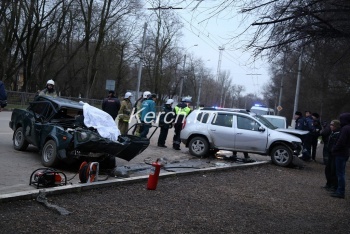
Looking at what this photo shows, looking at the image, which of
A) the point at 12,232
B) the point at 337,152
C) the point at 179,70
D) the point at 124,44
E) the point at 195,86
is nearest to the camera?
the point at 12,232

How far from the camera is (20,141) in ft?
33.1

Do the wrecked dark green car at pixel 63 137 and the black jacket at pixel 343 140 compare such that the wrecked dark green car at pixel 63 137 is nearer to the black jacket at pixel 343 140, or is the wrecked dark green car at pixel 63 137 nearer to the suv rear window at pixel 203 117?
the black jacket at pixel 343 140

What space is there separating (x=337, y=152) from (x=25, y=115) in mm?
7366

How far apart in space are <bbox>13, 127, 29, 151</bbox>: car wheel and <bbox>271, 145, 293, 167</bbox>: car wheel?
767 centimetres

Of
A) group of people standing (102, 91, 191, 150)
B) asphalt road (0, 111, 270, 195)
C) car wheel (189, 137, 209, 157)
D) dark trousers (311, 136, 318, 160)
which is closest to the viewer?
asphalt road (0, 111, 270, 195)

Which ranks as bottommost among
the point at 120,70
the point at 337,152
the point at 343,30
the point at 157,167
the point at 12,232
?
the point at 12,232

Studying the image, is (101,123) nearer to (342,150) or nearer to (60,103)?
(60,103)

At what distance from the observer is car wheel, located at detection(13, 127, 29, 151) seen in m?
10.0

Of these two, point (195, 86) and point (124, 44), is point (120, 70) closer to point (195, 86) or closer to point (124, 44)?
point (124, 44)

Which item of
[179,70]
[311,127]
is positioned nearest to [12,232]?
[311,127]

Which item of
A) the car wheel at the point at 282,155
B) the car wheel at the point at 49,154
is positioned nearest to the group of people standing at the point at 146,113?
the car wheel at the point at 49,154

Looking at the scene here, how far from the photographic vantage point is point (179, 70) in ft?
222

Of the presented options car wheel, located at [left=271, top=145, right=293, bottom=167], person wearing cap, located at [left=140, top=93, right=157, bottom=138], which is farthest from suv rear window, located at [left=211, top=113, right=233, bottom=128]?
person wearing cap, located at [left=140, top=93, right=157, bottom=138]

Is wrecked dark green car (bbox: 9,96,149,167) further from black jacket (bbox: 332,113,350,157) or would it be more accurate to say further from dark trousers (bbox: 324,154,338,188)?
dark trousers (bbox: 324,154,338,188)
